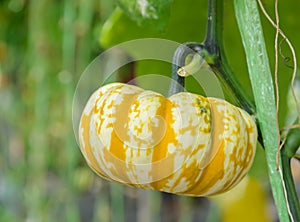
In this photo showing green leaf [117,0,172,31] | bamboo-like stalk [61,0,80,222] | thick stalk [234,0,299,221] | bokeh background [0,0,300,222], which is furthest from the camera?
bamboo-like stalk [61,0,80,222]

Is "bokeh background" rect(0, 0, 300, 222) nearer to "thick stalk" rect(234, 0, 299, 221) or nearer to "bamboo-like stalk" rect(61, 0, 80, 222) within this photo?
"bamboo-like stalk" rect(61, 0, 80, 222)

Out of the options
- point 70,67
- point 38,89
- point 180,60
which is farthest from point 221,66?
point 38,89

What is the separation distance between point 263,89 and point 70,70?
91 centimetres

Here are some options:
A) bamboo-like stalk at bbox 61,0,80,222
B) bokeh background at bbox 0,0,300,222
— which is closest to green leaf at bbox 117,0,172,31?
bokeh background at bbox 0,0,300,222

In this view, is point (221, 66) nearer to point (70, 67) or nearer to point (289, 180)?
point (289, 180)

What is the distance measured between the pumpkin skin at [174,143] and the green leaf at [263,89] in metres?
0.03

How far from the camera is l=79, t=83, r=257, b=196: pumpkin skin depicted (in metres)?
0.44

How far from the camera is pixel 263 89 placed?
40cm

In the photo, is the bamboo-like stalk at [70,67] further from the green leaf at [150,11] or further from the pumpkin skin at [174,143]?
the pumpkin skin at [174,143]

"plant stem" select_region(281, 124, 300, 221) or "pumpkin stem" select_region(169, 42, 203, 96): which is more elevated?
"pumpkin stem" select_region(169, 42, 203, 96)

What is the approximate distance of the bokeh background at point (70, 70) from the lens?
2.22 ft

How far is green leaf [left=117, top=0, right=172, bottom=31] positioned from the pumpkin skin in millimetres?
104

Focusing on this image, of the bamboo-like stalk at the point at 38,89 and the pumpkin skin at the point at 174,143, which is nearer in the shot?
the pumpkin skin at the point at 174,143

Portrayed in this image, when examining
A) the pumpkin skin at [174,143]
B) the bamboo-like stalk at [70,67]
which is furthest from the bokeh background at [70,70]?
the pumpkin skin at [174,143]
